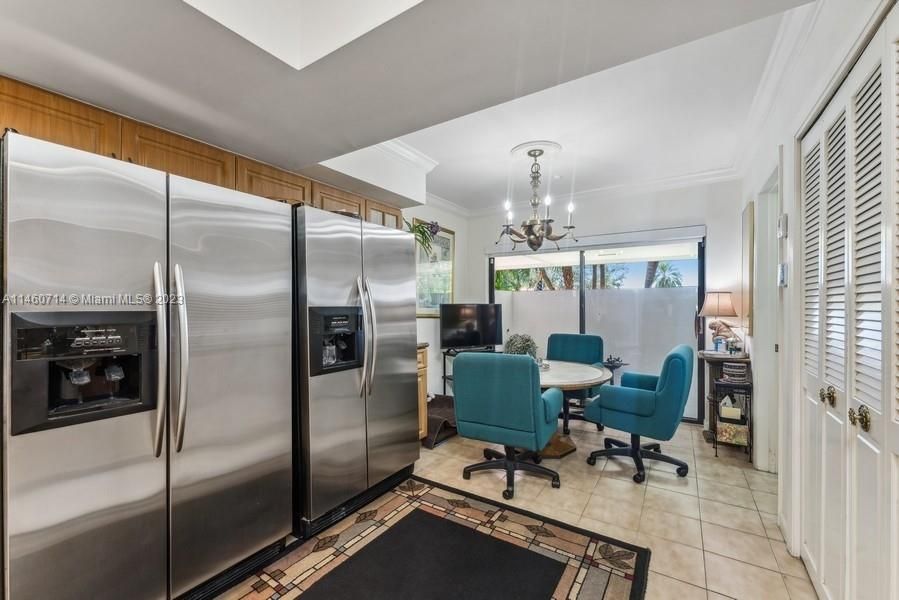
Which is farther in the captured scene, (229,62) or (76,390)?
(229,62)

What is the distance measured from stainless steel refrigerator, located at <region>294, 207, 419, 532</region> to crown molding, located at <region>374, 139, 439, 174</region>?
0.81 m

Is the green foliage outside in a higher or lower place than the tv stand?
higher

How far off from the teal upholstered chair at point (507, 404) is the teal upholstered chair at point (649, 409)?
18.2 inches

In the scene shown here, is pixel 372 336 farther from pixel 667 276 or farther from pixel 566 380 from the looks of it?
pixel 667 276

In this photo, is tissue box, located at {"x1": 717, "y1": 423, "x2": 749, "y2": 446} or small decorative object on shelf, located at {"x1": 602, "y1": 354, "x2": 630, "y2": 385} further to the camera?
small decorative object on shelf, located at {"x1": 602, "y1": 354, "x2": 630, "y2": 385}

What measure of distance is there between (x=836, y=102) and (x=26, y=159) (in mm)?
2899

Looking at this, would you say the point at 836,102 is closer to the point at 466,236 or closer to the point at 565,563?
the point at 565,563

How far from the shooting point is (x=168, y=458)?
1.56 metres

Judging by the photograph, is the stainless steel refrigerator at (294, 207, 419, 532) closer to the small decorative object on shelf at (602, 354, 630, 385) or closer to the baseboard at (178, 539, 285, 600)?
the baseboard at (178, 539, 285, 600)

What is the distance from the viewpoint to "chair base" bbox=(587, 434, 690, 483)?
2842mm

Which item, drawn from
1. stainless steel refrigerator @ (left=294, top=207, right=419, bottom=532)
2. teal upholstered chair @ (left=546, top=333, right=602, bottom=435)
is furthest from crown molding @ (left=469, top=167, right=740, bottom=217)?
stainless steel refrigerator @ (left=294, top=207, right=419, bottom=532)

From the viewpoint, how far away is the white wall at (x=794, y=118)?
1453 mm

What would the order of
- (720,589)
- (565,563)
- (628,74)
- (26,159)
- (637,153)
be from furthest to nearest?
(637,153) < (628,74) < (565,563) < (720,589) < (26,159)

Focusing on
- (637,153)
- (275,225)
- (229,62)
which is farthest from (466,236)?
(229,62)
